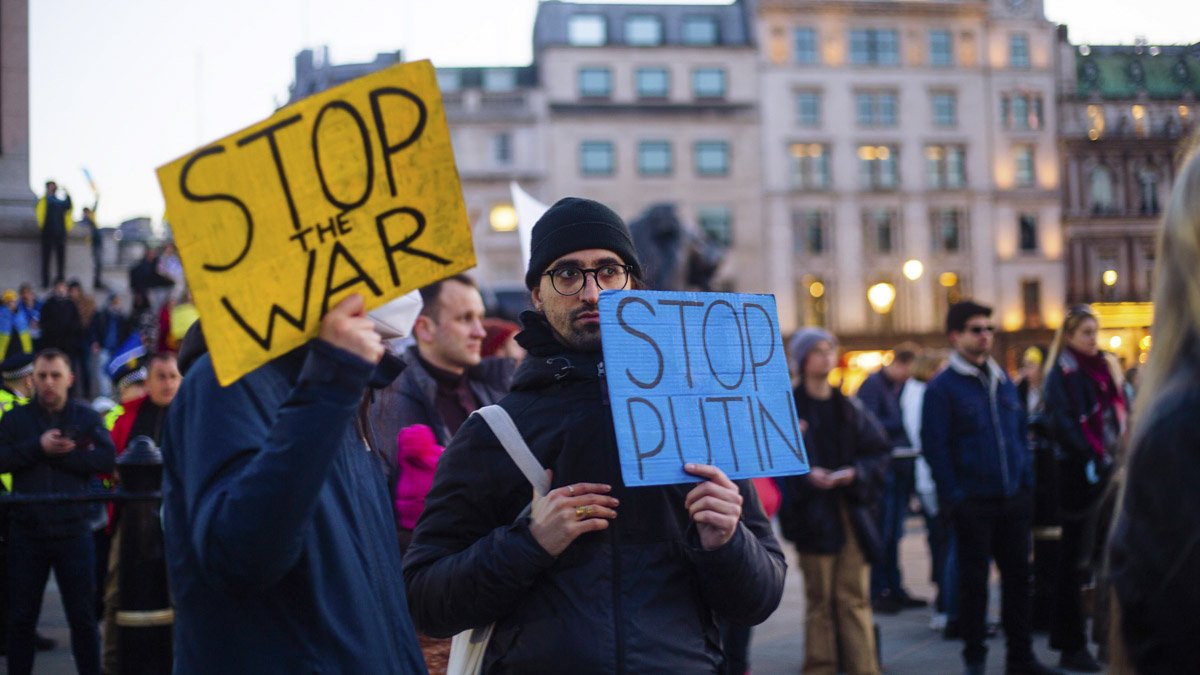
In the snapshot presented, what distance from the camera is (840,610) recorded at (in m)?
7.10

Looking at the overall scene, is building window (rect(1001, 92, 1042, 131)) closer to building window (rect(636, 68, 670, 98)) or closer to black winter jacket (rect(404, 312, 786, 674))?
building window (rect(636, 68, 670, 98))

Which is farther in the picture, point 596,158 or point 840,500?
point 596,158

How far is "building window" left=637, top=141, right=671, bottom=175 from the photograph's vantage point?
5172 centimetres

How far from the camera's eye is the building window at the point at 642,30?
53.1 metres

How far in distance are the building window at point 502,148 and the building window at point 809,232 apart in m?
12.6

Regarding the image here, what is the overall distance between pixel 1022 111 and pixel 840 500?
51.9 m

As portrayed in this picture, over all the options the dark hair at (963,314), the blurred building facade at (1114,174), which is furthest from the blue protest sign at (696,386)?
the blurred building facade at (1114,174)

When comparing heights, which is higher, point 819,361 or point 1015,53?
point 1015,53

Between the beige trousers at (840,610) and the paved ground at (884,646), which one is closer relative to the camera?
the beige trousers at (840,610)

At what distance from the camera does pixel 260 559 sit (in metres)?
2.15

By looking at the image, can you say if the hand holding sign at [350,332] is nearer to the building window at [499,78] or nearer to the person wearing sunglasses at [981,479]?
the person wearing sunglasses at [981,479]

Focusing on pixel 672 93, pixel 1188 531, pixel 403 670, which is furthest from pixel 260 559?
pixel 672 93

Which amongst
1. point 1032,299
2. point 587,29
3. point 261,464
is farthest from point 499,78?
point 261,464

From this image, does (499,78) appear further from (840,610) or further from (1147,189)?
(840,610)
